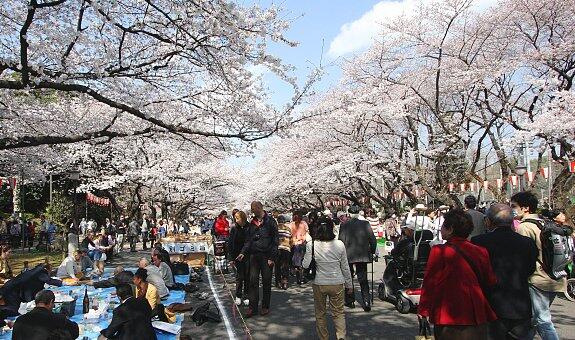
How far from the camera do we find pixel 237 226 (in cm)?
910

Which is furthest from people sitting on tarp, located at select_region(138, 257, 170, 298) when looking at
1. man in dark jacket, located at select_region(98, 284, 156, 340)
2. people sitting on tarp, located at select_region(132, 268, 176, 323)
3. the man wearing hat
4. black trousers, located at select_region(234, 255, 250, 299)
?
the man wearing hat

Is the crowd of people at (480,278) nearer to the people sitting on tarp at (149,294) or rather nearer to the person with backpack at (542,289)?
the person with backpack at (542,289)

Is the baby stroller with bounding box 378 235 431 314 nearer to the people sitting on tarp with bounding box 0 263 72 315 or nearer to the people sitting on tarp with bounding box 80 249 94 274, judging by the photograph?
the people sitting on tarp with bounding box 0 263 72 315

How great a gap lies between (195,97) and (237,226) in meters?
2.64

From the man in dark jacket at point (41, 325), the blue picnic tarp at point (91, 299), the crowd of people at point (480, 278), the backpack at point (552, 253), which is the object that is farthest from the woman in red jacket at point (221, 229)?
the backpack at point (552, 253)

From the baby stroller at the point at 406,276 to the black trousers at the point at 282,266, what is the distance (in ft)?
9.48

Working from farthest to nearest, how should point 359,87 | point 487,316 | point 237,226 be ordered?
point 359,87 < point 237,226 < point 487,316

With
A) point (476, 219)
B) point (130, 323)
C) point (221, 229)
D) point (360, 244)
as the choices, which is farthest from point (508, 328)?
point (221, 229)

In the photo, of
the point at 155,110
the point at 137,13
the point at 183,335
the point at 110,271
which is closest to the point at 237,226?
the point at 183,335

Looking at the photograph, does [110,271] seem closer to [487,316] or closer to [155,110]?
[155,110]

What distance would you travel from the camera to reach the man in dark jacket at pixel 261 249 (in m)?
8.23

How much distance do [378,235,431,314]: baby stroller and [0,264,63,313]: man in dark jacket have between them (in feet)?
20.1

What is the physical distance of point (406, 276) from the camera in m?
8.31

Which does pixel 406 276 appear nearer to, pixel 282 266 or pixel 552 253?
pixel 282 266
